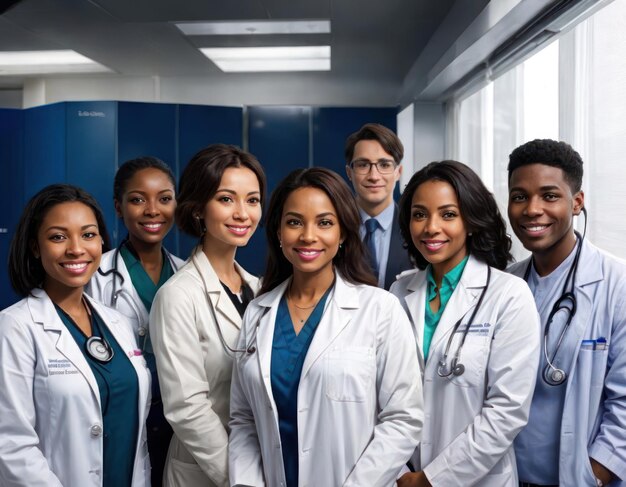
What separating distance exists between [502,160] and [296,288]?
2989 millimetres

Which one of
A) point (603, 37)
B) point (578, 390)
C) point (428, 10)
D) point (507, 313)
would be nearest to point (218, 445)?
point (507, 313)

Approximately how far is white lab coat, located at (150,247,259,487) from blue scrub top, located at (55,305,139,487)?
135 millimetres

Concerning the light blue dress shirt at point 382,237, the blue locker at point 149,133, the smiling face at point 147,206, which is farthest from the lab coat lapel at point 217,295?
the blue locker at point 149,133

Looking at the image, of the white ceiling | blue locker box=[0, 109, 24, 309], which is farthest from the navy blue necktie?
blue locker box=[0, 109, 24, 309]

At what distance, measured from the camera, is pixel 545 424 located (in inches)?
77.2

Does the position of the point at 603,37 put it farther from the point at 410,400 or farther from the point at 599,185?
the point at 410,400

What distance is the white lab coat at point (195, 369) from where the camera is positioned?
1.91 metres

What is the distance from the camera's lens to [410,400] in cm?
176

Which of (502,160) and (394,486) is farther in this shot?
(502,160)

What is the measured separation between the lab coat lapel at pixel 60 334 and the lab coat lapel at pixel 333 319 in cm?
65

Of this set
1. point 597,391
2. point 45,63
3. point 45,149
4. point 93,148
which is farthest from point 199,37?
point 597,391

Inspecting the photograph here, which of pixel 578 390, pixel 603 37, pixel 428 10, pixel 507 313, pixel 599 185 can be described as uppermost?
pixel 428 10

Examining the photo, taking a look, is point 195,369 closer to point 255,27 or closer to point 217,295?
point 217,295

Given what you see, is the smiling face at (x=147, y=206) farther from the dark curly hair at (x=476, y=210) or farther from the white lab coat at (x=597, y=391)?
the white lab coat at (x=597, y=391)
